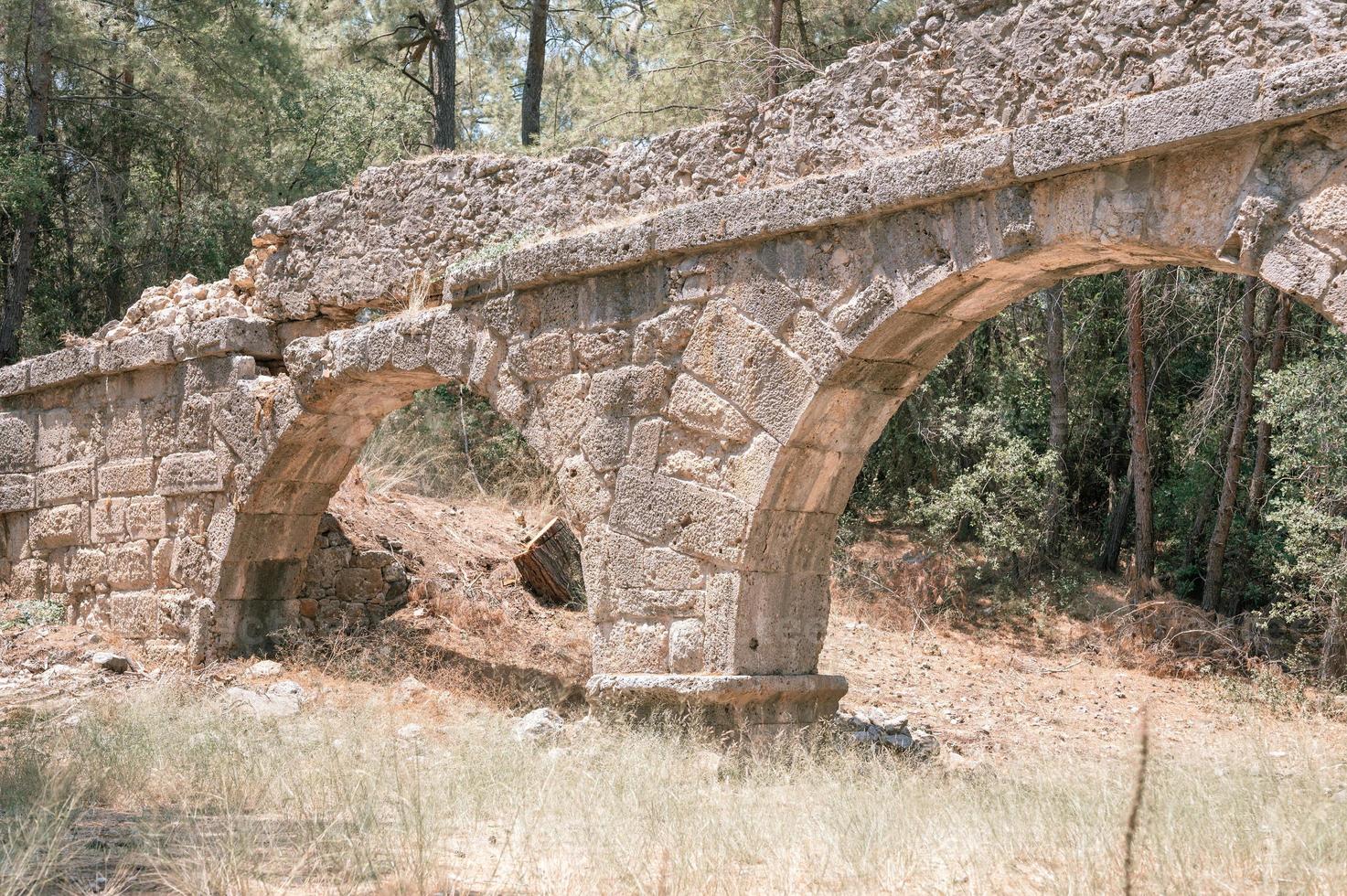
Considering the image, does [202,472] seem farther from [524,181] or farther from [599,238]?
[599,238]

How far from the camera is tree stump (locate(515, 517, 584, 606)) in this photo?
10750 millimetres

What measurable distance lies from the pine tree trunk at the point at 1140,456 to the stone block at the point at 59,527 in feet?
28.5

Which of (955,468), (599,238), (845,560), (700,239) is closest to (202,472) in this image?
(599,238)

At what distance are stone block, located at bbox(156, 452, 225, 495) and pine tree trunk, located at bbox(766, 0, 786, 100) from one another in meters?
6.15

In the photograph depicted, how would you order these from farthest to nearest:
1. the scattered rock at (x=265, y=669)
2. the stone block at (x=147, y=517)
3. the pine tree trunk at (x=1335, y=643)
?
the pine tree trunk at (x=1335, y=643) < the stone block at (x=147, y=517) < the scattered rock at (x=265, y=669)

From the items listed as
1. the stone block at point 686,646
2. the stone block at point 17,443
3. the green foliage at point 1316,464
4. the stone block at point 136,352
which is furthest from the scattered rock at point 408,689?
the green foliage at point 1316,464

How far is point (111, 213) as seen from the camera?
15.5 metres

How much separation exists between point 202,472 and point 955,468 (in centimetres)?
705

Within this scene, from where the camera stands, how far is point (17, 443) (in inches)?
399

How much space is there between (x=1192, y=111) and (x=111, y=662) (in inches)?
286

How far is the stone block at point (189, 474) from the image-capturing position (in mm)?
8672

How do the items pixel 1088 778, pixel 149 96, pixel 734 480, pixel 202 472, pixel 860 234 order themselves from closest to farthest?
pixel 1088 778 < pixel 860 234 < pixel 734 480 < pixel 202 472 < pixel 149 96

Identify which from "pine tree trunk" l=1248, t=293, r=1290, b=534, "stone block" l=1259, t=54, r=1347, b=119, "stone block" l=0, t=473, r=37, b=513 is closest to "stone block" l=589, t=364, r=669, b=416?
"stone block" l=1259, t=54, r=1347, b=119

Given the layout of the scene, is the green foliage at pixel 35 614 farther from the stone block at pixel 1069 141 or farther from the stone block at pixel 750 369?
the stone block at pixel 1069 141
